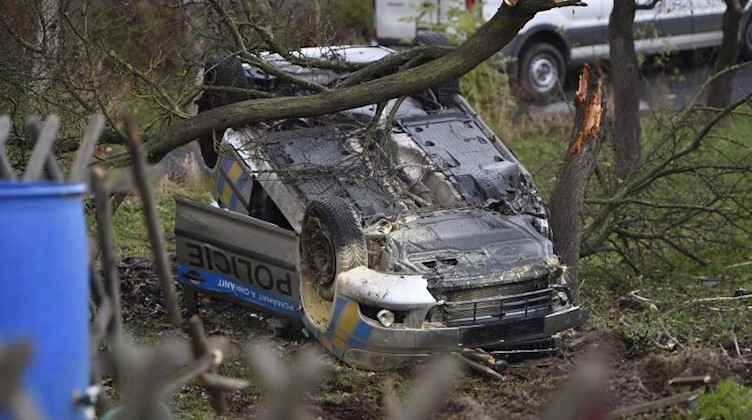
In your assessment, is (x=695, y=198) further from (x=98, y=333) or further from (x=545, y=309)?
(x=98, y=333)

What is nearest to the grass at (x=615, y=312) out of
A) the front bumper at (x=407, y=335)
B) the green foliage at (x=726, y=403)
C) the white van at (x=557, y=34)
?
the green foliage at (x=726, y=403)

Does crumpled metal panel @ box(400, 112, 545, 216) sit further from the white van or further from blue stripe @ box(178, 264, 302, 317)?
A: the white van

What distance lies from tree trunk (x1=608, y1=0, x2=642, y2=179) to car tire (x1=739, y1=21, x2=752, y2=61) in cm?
622

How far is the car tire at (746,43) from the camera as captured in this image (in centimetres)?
1962

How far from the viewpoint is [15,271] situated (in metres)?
3.71

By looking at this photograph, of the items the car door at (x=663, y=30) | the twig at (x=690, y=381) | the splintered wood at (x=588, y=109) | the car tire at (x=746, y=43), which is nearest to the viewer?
the twig at (x=690, y=381)

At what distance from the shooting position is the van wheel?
64.4 feet

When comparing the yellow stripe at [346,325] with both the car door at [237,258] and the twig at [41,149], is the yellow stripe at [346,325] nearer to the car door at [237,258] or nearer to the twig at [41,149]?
the car door at [237,258]

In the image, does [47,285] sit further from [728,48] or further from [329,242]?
[728,48]

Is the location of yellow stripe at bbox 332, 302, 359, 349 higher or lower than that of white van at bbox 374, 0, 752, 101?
lower

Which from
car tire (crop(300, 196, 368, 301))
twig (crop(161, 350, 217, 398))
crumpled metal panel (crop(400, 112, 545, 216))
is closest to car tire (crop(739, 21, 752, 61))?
crumpled metal panel (crop(400, 112, 545, 216))

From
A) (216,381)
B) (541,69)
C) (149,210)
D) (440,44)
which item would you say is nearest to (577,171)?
(440,44)

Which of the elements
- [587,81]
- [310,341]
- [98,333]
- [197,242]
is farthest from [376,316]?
[98,333]

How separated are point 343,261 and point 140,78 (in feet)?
6.50
